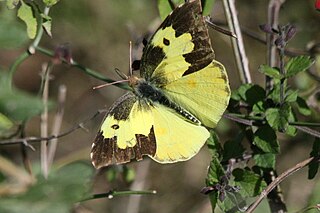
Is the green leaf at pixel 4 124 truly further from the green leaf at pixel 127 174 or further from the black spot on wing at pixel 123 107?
the green leaf at pixel 127 174

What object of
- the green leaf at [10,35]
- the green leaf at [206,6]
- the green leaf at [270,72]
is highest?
the green leaf at [206,6]

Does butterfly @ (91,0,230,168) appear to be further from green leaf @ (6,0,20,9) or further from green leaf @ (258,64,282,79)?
green leaf @ (6,0,20,9)

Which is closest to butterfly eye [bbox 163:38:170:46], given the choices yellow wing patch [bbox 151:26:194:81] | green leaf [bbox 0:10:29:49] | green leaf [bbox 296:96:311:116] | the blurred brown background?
yellow wing patch [bbox 151:26:194:81]

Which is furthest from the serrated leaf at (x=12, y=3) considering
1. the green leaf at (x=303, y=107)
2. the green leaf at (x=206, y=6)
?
the green leaf at (x=303, y=107)

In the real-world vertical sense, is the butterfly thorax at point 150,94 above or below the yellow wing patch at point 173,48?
below

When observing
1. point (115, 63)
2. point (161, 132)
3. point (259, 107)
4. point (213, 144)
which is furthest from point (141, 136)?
point (115, 63)

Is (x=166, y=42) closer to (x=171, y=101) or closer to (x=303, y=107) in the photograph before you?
(x=171, y=101)

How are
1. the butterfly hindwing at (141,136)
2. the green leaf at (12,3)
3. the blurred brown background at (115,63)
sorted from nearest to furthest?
the green leaf at (12,3) → the butterfly hindwing at (141,136) → the blurred brown background at (115,63)
